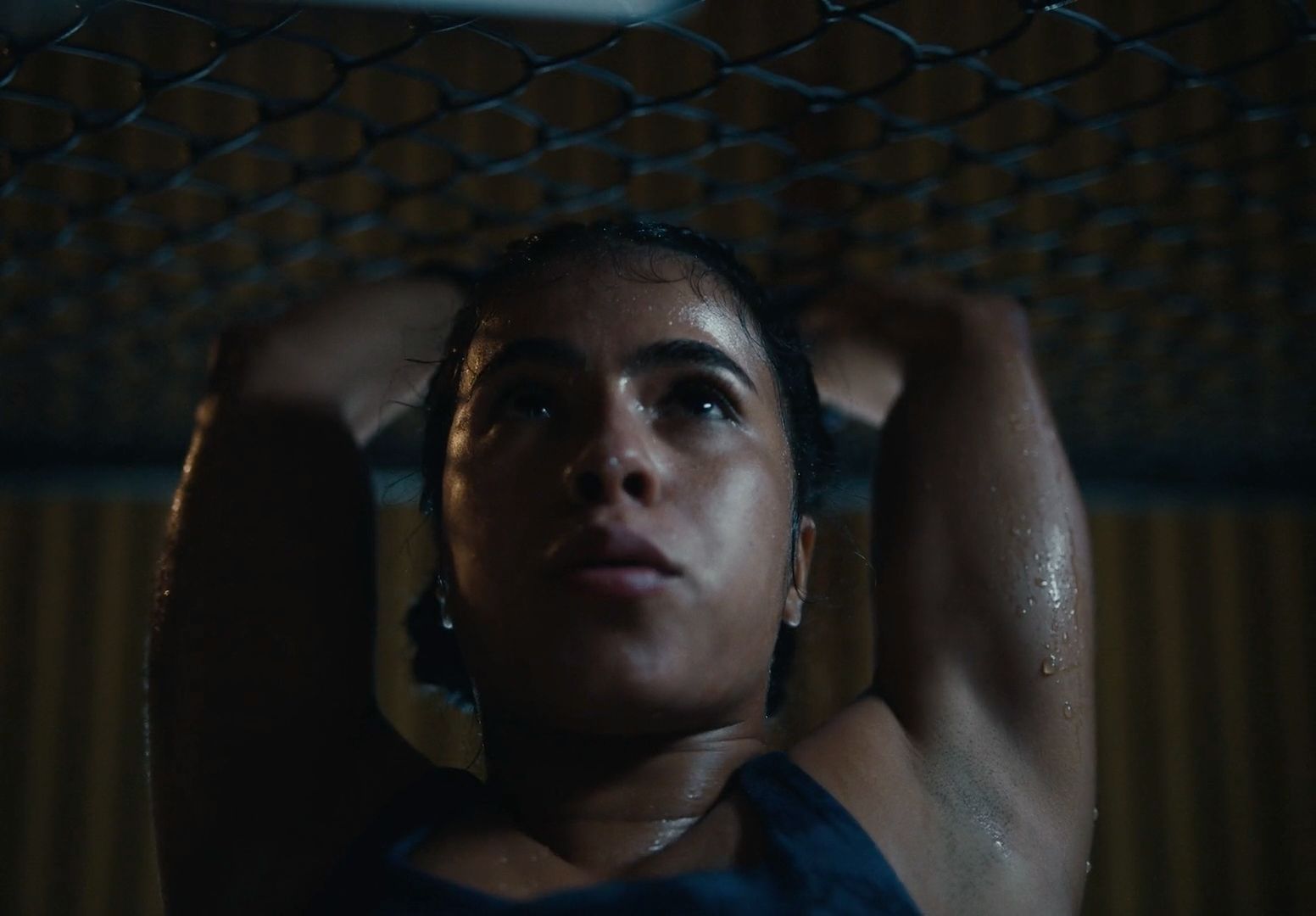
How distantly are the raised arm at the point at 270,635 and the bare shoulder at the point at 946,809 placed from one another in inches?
10.7

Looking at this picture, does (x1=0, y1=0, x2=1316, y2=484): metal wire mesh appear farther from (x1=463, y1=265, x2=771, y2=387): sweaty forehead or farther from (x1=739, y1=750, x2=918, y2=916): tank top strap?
(x1=739, y1=750, x2=918, y2=916): tank top strap

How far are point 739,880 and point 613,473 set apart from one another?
0.22 m

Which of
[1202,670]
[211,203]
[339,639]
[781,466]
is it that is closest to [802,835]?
[781,466]

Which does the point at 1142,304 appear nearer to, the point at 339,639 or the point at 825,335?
the point at 825,335

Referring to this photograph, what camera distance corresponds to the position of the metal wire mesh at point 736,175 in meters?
0.84

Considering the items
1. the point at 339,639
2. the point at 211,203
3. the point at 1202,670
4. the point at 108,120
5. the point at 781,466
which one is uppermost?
the point at 108,120

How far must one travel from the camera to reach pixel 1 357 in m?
1.51

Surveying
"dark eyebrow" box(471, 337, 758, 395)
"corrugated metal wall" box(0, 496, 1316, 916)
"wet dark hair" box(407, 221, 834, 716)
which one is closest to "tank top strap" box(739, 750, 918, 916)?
"wet dark hair" box(407, 221, 834, 716)

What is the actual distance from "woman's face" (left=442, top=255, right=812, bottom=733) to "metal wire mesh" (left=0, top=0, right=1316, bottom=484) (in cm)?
23

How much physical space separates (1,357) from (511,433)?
122 centimetres

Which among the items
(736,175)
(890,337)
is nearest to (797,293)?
(890,337)

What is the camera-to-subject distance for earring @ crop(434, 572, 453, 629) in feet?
2.22

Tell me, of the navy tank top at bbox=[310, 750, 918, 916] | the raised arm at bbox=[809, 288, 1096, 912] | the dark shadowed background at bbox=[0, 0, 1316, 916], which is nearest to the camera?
the navy tank top at bbox=[310, 750, 918, 916]

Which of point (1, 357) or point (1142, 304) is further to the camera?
point (1, 357)
